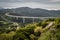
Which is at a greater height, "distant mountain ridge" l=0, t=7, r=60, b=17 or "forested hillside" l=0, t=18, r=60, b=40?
"forested hillside" l=0, t=18, r=60, b=40

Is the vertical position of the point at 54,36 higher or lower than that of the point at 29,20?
higher

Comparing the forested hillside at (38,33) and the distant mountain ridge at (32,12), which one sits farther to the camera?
the distant mountain ridge at (32,12)

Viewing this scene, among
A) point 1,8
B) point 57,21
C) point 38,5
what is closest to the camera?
point 57,21

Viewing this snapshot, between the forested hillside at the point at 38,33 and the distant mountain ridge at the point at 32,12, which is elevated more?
the forested hillside at the point at 38,33

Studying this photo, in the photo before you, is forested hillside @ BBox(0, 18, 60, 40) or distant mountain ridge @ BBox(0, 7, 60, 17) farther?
distant mountain ridge @ BBox(0, 7, 60, 17)

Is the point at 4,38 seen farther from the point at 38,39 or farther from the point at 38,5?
the point at 38,5

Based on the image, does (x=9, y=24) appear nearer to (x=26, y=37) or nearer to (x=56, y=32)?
(x=26, y=37)

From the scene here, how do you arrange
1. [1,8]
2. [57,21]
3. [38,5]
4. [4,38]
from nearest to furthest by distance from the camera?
[4,38], [57,21], [1,8], [38,5]

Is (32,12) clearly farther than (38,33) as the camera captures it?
Yes

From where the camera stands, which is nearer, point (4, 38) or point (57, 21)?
point (4, 38)

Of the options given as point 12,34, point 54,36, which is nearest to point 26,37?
point 12,34
